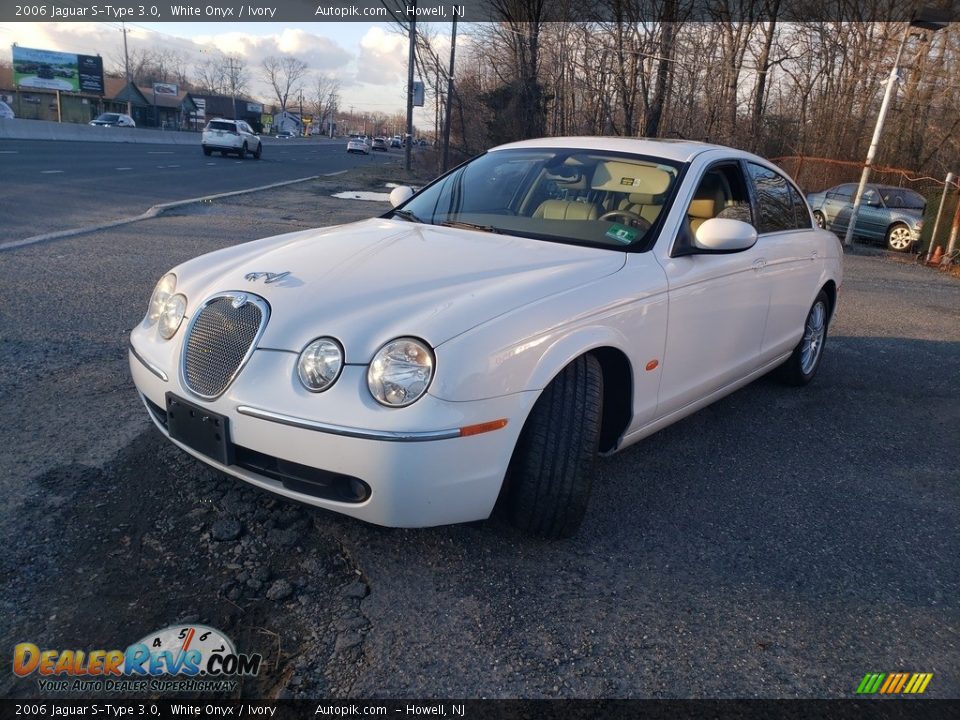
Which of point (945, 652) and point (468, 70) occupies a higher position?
point (468, 70)

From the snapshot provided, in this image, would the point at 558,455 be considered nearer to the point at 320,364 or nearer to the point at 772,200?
the point at 320,364

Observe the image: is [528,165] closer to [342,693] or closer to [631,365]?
[631,365]

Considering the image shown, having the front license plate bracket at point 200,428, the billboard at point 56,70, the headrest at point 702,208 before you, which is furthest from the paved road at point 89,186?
the billboard at point 56,70

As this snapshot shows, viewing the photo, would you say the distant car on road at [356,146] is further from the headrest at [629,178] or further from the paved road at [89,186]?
the headrest at [629,178]

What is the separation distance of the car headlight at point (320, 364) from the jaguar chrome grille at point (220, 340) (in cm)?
24

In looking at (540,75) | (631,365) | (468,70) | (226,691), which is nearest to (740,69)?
(540,75)

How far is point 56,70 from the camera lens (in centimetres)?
7594

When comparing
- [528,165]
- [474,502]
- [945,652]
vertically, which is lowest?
[945,652]

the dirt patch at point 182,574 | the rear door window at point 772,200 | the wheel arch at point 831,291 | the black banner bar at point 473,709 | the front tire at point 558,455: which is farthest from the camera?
the wheel arch at point 831,291

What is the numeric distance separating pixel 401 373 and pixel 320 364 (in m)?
0.29

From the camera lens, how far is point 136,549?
2.65 m

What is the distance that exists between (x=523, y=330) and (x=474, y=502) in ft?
2.03

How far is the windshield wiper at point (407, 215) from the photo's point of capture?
13.3 feet

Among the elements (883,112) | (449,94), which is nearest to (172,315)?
(883,112)
